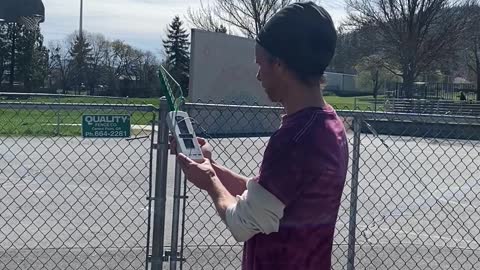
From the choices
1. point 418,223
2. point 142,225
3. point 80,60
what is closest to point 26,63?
point 80,60

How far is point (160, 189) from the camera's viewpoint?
470 cm

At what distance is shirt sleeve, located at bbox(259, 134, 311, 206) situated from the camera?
2505 millimetres

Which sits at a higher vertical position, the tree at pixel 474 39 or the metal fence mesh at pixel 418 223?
the tree at pixel 474 39

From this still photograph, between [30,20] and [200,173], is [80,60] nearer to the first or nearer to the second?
[30,20]

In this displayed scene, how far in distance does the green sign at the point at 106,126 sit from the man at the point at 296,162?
1.96 metres

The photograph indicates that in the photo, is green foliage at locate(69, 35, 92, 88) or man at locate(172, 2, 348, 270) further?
green foliage at locate(69, 35, 92, 88)

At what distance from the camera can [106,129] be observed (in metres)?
4.53

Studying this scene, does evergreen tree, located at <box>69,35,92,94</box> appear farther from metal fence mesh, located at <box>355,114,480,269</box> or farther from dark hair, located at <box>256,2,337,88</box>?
dark hair, located at <box>256,2,337,88</box>

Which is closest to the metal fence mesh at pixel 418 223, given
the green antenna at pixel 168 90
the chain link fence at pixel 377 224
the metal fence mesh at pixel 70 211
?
the chain link fence at pixel 377 224

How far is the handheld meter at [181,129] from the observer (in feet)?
9.74

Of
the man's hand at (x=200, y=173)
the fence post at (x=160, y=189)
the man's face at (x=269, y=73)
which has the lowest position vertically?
the fence post at (x=160, y=189)

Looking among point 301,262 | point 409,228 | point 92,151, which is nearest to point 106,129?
point 301,262

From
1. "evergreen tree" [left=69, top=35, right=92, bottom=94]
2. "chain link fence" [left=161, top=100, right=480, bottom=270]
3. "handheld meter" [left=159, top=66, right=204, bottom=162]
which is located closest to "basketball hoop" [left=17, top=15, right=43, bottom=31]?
"chain link fence" [left=161, top=100, right=480, bottom=270]

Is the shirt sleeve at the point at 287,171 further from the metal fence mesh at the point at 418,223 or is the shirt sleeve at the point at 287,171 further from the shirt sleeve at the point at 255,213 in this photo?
the metal fence mesh at the point at 418,223
